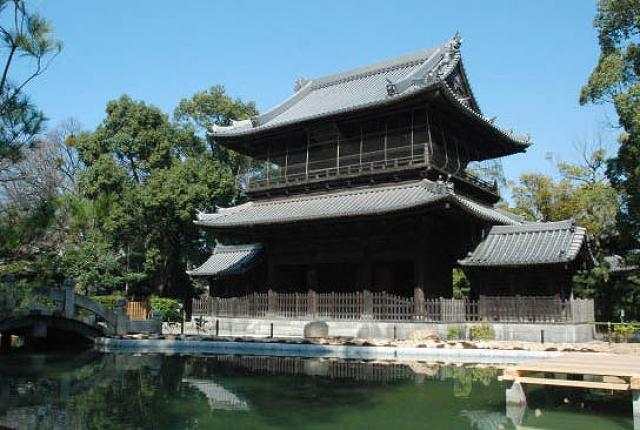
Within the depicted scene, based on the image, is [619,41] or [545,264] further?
[619,41]

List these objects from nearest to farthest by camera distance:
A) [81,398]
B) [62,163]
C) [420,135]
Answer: [81,398], [420,135], [62,163]

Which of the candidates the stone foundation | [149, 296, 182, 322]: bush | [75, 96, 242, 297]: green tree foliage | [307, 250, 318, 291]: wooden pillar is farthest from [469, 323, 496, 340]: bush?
[75, 96, 242, 297]: green tree foliage

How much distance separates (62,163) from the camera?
44.8 metres

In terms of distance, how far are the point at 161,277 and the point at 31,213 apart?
32.1m

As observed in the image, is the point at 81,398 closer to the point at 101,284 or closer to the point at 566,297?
the point at 566,297

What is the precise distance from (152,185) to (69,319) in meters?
14.0

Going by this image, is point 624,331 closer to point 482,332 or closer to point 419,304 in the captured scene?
point 482,332

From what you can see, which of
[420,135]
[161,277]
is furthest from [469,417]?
[161,277]

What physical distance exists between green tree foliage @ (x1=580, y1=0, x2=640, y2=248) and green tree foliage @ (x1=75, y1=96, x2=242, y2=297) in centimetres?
2153

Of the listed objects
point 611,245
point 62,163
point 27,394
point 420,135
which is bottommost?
point 27,394

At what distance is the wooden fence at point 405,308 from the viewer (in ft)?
68.3

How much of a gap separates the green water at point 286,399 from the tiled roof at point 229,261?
36.8 ft

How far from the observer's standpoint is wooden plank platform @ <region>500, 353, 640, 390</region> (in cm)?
909

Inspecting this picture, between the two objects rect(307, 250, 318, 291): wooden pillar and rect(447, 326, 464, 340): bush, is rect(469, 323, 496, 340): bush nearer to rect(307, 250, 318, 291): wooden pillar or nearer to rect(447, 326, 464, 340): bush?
rect(447, 326, 464, 340): bush
